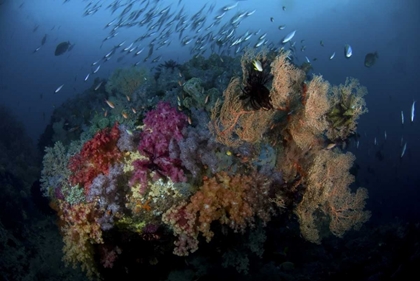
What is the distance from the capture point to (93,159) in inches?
217

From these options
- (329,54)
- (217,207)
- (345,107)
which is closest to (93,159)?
(217,207)

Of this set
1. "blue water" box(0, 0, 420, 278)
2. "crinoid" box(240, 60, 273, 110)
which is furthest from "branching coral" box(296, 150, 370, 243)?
"blue water" box(0, 0, 420, 278)

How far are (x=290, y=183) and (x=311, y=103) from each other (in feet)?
5.70

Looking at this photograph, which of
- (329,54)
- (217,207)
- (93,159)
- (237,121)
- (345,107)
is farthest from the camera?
(329,54)

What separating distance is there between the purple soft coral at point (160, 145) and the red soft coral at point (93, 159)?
27.0 inches

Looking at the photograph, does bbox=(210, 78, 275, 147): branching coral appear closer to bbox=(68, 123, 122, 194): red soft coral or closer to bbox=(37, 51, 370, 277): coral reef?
bbox=(37, 51, 370, 277): coral reef

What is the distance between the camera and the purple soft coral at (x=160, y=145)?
5.13 meters

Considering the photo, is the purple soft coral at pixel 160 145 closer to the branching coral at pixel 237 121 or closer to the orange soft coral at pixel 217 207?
the orange soft coral at pixel 217 207

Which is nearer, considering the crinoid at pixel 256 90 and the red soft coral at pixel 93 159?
the crinoid at pixel 256 90

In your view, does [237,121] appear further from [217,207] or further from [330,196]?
[330,196]

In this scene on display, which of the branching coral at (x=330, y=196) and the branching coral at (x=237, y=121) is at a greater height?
the branching coral at (x=237, y=121)

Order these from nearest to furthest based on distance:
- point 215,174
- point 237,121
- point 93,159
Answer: point 215,174
point 237,121
point 93,159

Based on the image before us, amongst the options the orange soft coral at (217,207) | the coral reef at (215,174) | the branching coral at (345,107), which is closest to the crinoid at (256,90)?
the coral reef at (215,174)

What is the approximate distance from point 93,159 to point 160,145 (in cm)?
143
